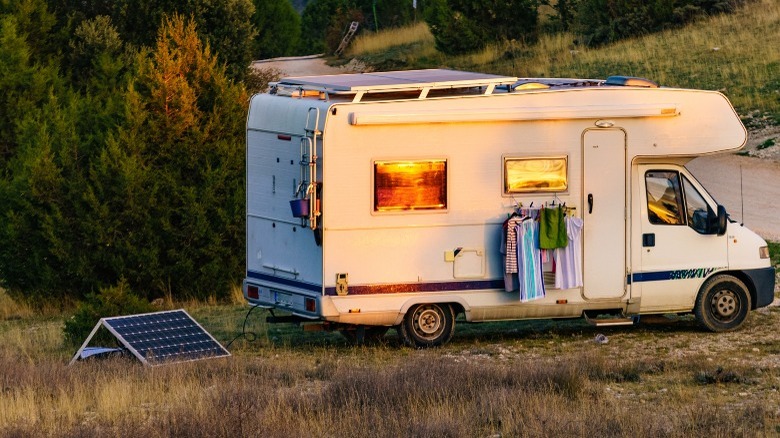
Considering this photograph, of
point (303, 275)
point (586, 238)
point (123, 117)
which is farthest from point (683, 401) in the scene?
point (123, 117)

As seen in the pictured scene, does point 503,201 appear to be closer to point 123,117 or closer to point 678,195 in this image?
point 678,195

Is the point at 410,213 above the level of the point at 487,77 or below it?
below

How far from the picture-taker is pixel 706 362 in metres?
12.2

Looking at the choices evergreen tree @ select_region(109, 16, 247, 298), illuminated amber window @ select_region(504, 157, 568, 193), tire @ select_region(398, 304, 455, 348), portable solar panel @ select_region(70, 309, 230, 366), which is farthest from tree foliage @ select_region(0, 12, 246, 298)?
illuminated amber window @ select_region(504, 157, 568, 193)

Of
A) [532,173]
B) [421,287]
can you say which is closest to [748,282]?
[532,173]

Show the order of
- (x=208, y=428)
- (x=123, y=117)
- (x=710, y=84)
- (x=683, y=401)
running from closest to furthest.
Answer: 1. (x=208, y=428)
2. (x=683, y=401)
3. (x=123, y=117)
4. (x=710, y=84)

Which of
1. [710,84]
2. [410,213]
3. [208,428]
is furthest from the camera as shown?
[710,84]

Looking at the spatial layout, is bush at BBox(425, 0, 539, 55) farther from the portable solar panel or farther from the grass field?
the portable solar panel

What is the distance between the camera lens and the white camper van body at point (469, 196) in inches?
524

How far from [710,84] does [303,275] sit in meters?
19.5

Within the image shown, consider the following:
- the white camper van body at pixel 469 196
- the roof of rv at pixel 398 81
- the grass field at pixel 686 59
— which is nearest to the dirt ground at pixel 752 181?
the grass field at pixel 686 59

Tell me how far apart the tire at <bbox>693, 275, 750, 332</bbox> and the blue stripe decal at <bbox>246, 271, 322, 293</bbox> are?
4.16m

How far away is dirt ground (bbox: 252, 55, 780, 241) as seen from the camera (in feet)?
74.5

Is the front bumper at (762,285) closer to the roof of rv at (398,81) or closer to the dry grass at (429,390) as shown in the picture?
the dry grass at (429,390)
